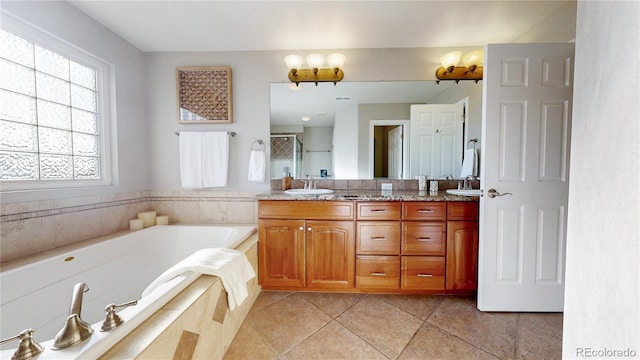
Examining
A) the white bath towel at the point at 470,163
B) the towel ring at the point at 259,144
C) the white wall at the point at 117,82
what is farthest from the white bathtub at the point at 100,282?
the white bath towel at the point at 470,163

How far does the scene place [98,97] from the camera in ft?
6.57

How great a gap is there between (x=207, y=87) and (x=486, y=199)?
2.72m

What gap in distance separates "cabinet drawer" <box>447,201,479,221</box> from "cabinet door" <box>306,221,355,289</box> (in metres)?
0.81

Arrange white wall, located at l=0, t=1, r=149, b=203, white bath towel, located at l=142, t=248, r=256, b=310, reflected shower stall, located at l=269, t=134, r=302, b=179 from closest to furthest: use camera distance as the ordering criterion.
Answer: white bath towel, located at l=142, t=248, r=256, b=310
white wall, located at l=0, t=1, r=149, b=203
reflected shower stall, located at l=269, t=134, r=302, b=179

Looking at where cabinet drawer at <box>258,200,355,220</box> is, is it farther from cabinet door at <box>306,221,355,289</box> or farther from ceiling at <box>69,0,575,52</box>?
ceiling at <box>69,0,575,52</box>

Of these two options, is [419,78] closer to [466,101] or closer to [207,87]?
[466,101]

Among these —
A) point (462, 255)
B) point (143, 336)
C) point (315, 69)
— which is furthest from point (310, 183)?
point (143, 336)

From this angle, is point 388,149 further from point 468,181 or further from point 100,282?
point 100,282

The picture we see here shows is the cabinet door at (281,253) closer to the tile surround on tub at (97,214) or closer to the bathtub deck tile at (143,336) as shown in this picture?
the tile surround on tub at (97,214)

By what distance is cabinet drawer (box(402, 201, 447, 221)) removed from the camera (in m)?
1.87

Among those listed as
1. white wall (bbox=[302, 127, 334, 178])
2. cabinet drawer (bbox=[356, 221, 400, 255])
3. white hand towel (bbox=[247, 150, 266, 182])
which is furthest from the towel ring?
cabinet drawer (bbox=[356, 221, 400, 255])

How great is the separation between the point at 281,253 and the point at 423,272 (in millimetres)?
1196

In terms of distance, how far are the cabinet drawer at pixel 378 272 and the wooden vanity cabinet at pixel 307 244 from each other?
0.22 ft

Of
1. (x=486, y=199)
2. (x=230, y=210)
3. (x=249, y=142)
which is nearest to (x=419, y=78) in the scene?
(x=486, y=199)
